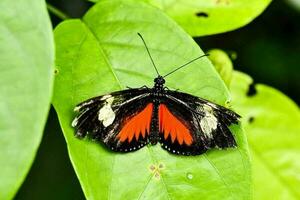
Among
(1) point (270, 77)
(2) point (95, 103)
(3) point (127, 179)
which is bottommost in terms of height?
(3) point (127, 179)

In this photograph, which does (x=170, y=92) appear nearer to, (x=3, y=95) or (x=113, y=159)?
(x=113, y=159)

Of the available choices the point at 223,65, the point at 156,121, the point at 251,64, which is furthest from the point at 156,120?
the point at 251,64

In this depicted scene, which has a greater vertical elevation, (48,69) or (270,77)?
(270,77)

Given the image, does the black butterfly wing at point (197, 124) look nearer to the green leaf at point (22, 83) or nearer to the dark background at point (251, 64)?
the green leaf at point (22, 83)

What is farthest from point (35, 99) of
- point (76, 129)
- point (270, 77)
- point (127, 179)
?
point (270, 77)

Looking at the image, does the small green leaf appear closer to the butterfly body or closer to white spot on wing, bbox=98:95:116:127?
the butterfly body

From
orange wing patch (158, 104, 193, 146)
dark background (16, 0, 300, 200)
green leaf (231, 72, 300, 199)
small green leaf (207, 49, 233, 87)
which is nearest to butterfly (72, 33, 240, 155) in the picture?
orange wing patch (158, 104, 193, 146)
